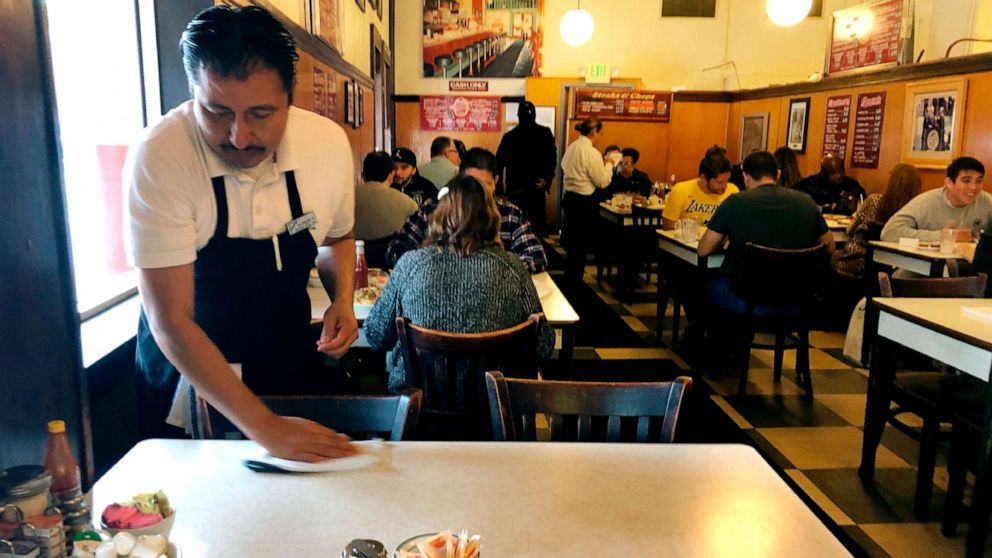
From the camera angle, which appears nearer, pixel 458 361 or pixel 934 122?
pixel 458 361

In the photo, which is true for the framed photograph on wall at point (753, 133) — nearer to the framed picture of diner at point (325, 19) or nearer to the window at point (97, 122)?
the framed picture of diner at point (325, 19)

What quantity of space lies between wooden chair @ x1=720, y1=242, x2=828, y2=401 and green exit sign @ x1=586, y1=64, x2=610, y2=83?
7797 mm

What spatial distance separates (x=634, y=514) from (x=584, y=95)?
32.0 ft

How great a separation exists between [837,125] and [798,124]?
89 centimetres

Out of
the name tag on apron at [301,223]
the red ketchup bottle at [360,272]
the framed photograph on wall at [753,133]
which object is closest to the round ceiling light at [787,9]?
the framed photograph on wall at [753,133]

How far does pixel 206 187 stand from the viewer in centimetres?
146

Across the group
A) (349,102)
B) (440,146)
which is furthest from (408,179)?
(440,146)

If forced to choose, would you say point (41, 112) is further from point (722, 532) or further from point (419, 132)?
point (419, 132)

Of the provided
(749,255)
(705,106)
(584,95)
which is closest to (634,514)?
(749,255)

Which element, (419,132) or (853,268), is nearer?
(853,268)

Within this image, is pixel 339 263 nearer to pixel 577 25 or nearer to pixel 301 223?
pixel 301 223

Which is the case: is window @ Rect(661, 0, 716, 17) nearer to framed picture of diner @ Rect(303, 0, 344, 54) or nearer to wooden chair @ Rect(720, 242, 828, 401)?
framed picture of diner @ Rect(303, 0, 344, 54)

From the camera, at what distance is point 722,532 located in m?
1.10

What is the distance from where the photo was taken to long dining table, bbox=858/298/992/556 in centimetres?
229
